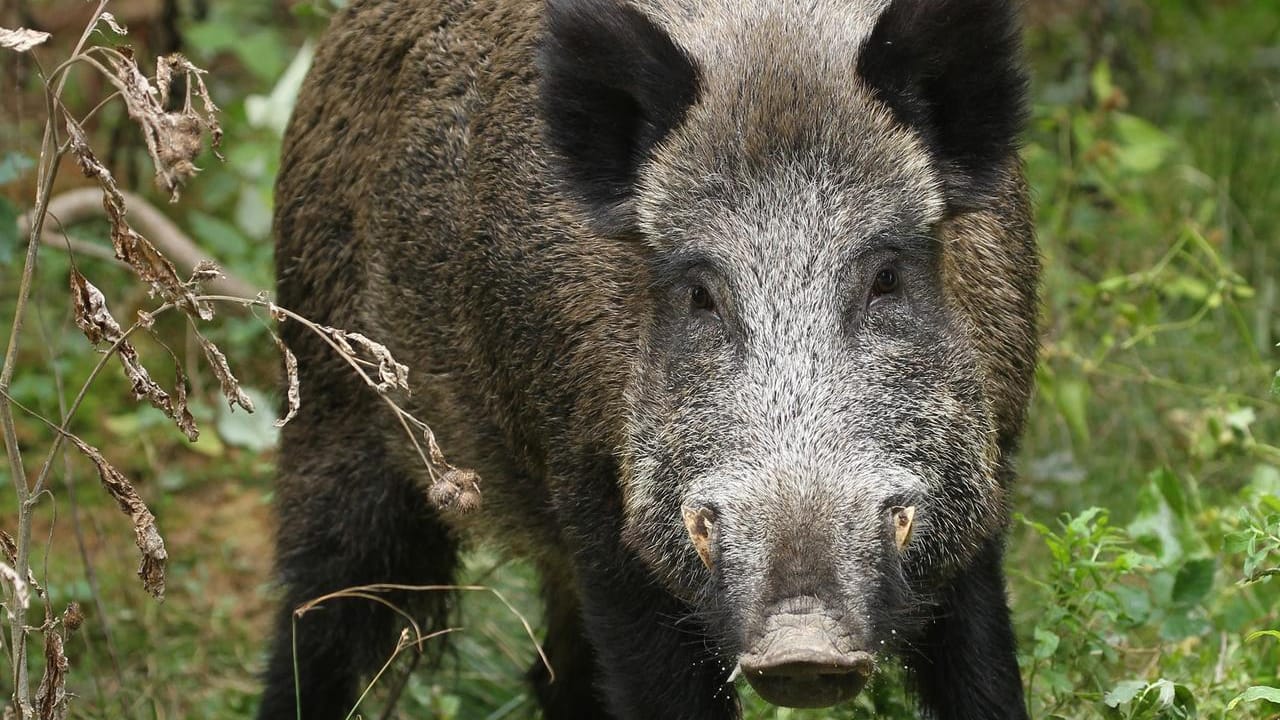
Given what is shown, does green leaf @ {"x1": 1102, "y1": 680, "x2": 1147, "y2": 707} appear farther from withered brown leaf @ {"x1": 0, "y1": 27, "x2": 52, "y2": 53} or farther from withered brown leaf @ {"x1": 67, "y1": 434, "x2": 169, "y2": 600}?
withered brown leaf @ {"x1": 0, "y1": 27, "x2": 52, "y2": 53}

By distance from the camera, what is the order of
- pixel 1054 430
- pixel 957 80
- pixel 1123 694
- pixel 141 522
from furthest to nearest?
pixel 1054 430
pixel 1123 694
pixel 957 80
pixel 141 522

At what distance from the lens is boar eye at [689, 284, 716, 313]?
3.50 meters

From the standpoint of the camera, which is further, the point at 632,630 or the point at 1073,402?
the point at 1073,402

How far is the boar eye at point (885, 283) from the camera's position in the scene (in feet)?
11.4

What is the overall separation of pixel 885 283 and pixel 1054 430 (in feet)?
10.8

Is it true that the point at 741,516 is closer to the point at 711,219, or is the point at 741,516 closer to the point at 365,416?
the point at 711,219

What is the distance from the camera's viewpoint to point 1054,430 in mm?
6578

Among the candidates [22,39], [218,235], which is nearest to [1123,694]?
[22,39]

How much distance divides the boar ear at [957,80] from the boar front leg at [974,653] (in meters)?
0.85

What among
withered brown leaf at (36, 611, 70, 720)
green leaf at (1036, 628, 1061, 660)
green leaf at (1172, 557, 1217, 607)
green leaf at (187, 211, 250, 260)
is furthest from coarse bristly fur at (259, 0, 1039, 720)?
green leaf at (187, 211, 250, 260)

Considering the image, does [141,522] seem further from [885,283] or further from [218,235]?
[218,235]

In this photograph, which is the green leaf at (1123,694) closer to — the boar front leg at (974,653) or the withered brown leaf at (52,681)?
the boar front leg at (974,653)

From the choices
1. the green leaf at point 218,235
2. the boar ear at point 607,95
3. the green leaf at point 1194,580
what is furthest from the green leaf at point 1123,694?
the green leaf at point 218,235

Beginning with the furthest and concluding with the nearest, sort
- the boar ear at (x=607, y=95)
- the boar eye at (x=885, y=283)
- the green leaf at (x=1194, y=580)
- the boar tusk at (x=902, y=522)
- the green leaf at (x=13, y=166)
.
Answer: the green leaf at (x=1194, y=580), the green leaf at (x=13, y=166), the boar ear at (x=607, y=95), the boar eye at (x=885, y=283), the boar tusk at (x=902, y=522)
